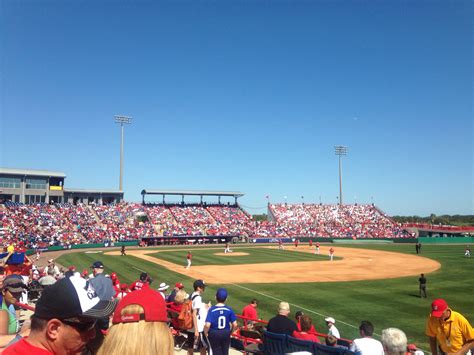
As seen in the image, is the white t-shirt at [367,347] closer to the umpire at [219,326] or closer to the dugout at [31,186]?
the umpire at [219,326]

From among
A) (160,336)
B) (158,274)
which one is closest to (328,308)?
(158,274)

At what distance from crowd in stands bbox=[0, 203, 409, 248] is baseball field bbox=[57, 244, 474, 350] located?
44.6 feet

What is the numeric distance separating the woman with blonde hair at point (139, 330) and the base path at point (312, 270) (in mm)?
25341

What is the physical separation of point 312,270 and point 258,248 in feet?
77.9

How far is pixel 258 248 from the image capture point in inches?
2201

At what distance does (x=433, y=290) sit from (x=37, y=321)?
2607 centimetres

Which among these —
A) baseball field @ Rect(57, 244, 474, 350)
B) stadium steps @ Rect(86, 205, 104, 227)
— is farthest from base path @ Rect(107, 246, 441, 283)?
stadium steps @ Rect(86, 205, 104, 227)

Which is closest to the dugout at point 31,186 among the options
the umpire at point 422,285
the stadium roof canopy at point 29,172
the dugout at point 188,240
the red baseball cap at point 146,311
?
the stadium roof canopy at point 29,172

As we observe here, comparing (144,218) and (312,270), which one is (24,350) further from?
(144,218)

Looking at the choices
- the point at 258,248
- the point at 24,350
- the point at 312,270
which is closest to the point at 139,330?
the point at 24,350

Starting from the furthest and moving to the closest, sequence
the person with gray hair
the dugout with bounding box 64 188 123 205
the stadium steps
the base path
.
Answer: the dugout with bounding box 64 188 123 205 → the stadium steps → the base path → the person with gray hair

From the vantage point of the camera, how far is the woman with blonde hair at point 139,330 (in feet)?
7.41

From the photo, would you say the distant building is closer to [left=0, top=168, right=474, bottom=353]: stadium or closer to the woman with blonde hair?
[left=0, top=168, right=474, bottom=353]: stadium

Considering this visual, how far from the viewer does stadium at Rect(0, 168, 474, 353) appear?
67.8ft
